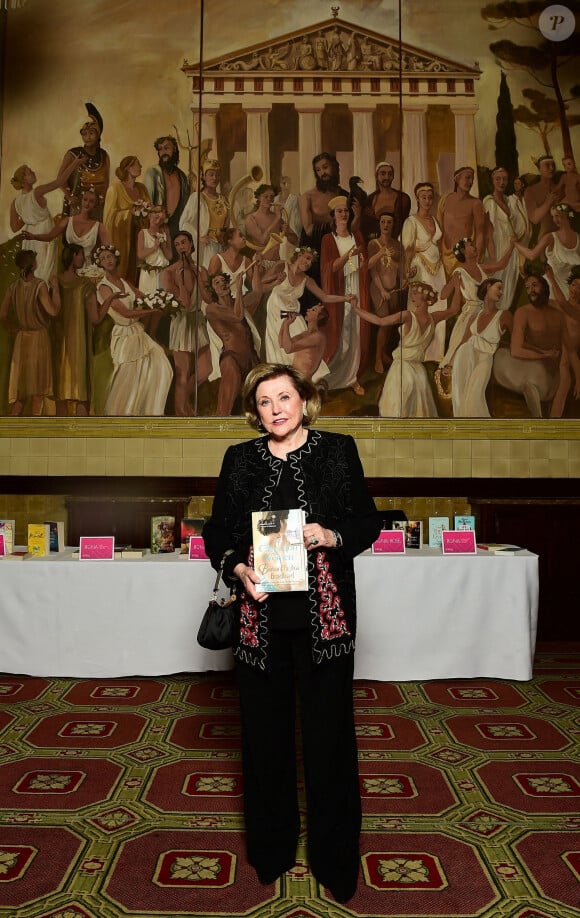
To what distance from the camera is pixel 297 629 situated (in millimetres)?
2736

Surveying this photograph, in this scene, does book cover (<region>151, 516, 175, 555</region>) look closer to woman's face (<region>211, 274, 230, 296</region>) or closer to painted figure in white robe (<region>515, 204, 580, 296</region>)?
woman's face (<region>211, 274, 230, 296</region>)

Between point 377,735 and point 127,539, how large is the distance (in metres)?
3.90

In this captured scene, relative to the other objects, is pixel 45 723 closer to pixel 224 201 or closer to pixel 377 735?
pixel 377 735

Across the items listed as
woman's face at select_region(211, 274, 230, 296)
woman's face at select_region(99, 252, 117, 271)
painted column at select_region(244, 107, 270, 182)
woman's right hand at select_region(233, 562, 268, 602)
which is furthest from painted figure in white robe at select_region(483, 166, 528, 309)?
woman's right hand at select_region(233, 562, 268, 602)

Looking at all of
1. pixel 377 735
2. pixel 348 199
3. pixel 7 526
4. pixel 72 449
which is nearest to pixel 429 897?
pixel 377 735

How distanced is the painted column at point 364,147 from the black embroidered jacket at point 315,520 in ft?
18.7

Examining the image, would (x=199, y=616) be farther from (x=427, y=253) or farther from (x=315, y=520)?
(x=427, y=253)

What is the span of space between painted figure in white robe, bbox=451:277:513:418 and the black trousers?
550 centimetres

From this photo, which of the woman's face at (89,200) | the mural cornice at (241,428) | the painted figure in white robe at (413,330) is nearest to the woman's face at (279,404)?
the mural cornice at (241,428)

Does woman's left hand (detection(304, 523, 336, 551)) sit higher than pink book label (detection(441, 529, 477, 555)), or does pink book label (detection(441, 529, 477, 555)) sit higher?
woman's left hand (detection(304, 523, 336, 551))

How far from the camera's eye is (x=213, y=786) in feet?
12.5

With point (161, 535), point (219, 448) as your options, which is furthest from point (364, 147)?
point (161, 535)

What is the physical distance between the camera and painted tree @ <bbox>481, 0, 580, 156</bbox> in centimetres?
793

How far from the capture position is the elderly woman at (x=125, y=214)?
789 cm
